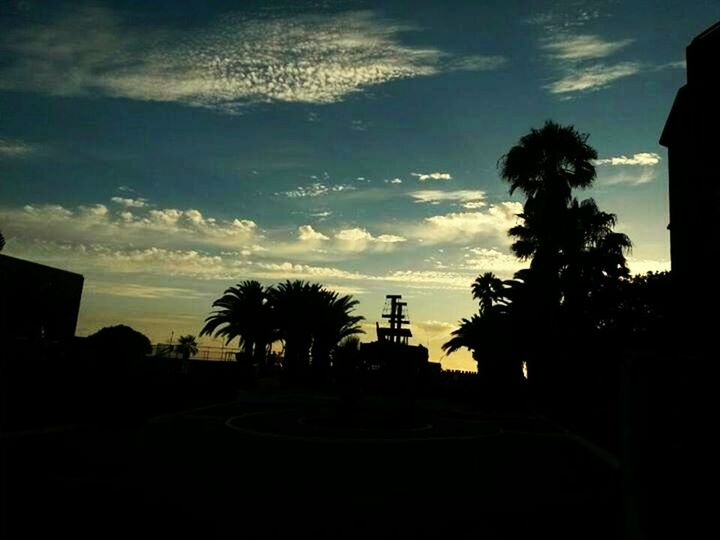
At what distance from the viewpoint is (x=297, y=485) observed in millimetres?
10672

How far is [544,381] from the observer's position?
33375 mm

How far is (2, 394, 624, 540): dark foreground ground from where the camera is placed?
7.95 metres

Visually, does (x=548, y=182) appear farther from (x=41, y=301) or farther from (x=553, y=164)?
(x=41, y=301)

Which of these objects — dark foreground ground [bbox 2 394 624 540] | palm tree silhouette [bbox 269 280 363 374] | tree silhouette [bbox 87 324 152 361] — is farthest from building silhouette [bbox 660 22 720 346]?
palm tree silhouette [bbox 269 280 363 374]

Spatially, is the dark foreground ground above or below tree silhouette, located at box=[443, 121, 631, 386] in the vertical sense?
below

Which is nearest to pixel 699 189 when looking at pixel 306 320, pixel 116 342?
pixel 116 342

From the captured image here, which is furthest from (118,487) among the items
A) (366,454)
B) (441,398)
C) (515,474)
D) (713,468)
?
(441,398)

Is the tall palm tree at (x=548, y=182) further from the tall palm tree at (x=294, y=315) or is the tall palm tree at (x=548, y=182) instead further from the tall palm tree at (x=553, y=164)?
the tall palm tree at (x=294, y=315)

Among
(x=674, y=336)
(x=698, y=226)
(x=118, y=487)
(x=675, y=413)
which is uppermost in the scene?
(x=698, y=226)

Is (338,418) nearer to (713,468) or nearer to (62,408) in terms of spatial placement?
(62,408)

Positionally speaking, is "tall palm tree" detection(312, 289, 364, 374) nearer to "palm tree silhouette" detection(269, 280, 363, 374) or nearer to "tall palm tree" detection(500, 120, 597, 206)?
"palm tree silhouette" detection(269, 280, 363, 374)

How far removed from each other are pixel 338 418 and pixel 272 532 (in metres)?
14.9

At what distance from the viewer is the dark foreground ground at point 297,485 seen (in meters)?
7.95

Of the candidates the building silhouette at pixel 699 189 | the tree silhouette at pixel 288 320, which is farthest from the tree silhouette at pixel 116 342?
the tree silhouette at pixel 288 320
